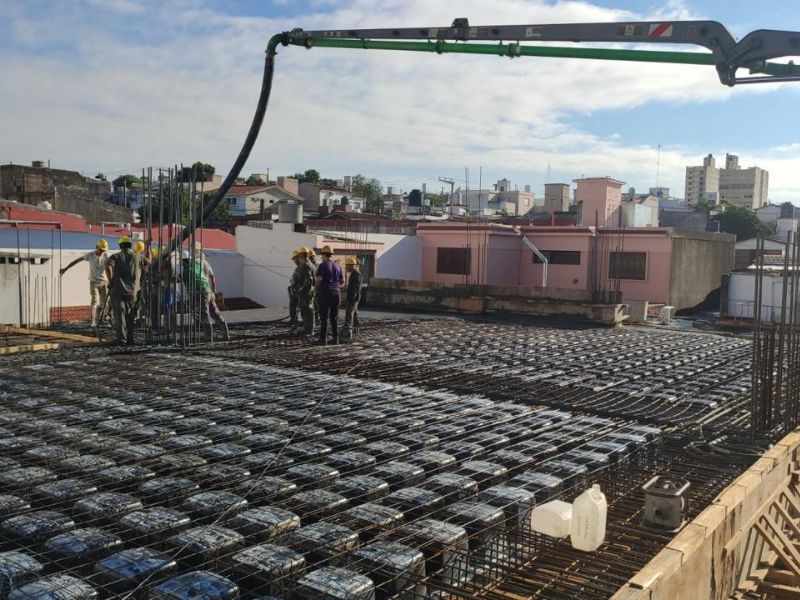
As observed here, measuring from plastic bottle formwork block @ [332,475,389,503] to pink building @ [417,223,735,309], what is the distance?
17487mm

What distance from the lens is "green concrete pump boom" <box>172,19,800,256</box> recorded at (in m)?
7.71

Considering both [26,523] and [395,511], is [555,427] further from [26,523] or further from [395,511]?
[26,523]

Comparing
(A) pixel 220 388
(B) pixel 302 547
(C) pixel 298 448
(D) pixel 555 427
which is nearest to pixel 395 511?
(B) pixel 302 547

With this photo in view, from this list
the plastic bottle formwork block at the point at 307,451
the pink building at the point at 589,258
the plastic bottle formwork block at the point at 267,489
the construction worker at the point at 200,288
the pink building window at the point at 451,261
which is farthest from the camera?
the pink building window at the point at 451,261

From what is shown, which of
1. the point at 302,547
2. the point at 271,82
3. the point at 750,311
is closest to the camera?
the point at 302,547

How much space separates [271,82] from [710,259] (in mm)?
18196

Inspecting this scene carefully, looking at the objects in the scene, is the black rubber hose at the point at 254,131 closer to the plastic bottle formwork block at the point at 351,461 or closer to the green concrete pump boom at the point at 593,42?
the green concrete pump boom at the point at 593,42

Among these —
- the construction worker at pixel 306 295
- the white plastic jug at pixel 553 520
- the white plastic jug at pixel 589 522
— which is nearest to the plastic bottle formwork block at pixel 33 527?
the white plastic jug at pixel 553 520

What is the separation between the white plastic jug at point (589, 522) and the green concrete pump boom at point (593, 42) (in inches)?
249

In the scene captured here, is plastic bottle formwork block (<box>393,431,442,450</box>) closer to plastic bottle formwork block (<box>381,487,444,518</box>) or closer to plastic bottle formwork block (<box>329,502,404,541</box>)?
plastic bottle formwork block (<box>381,487,444,518</box>)

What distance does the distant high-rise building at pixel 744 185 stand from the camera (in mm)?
103375

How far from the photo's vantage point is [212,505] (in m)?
3.75

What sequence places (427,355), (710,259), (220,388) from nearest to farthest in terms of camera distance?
(220,388) < (427,355) < (710,259)

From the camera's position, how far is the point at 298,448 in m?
4.89
